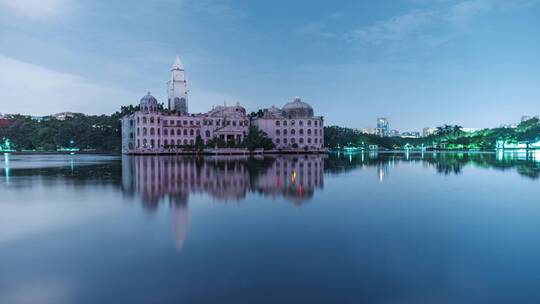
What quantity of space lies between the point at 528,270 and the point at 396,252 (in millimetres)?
2724

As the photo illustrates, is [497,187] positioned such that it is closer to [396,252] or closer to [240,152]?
[396,252]

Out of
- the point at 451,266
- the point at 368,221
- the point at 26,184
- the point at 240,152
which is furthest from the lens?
the point at 240,152

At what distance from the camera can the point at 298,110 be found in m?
122

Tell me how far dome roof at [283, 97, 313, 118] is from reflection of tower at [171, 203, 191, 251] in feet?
346

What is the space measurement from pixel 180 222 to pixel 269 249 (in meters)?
4.40

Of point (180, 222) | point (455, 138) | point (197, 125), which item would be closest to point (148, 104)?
point (197, 125)

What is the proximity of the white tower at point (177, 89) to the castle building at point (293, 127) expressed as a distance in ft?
66.9

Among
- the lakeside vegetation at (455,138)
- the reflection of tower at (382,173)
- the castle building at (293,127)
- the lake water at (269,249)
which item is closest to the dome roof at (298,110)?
the castle building at (293,127)

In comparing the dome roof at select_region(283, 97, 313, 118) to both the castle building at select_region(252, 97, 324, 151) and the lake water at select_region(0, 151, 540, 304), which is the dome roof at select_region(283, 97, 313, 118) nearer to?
the castle building at select_region(252, 97, 324, 151)

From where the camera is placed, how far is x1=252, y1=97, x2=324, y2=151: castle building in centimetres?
11681

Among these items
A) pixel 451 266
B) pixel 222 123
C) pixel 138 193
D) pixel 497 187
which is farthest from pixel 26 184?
pixel 222 123

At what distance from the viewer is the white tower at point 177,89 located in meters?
114

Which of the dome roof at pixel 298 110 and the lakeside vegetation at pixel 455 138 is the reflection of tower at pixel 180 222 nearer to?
the dome roof at pixel 298 110

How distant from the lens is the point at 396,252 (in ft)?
33.4
